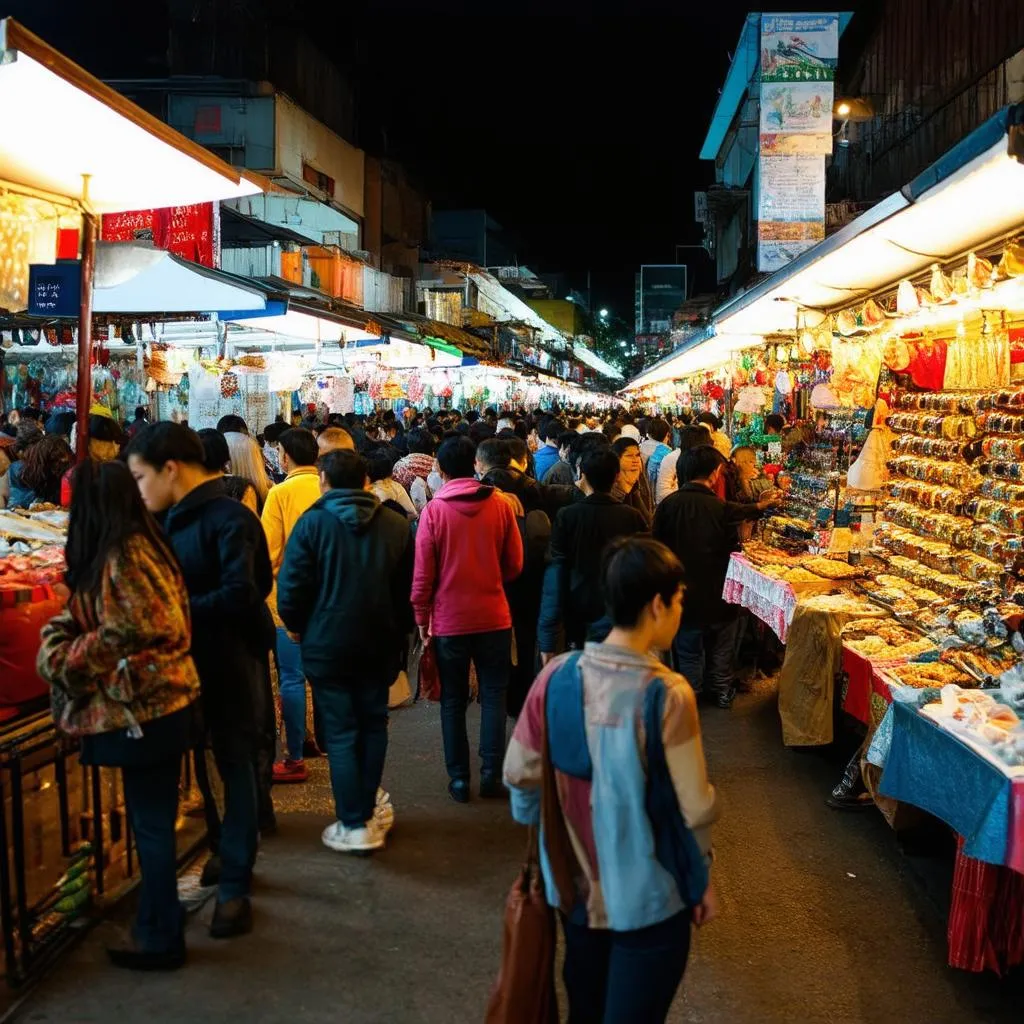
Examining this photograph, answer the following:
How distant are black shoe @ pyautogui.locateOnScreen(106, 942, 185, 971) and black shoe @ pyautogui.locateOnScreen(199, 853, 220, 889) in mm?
749

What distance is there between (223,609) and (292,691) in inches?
87.1

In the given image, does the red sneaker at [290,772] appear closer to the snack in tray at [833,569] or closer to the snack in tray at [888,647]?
the snack in tray at [888,647]

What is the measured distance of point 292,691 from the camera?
643 cm

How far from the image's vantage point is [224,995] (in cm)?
406

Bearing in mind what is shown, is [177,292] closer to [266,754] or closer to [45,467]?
[45,467]

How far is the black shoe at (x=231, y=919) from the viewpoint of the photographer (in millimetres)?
4512

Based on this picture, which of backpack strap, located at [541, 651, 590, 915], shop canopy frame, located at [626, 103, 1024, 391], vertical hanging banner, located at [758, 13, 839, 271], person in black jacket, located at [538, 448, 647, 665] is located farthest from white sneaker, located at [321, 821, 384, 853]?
vertical hanging banner, located at [758, 13, 839, 271]

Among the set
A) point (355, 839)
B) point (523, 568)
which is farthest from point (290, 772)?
point (523, 568)

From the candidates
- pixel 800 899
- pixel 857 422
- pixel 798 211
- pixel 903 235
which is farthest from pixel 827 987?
pixel 798 211

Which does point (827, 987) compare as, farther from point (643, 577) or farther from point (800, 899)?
point (643, 577)

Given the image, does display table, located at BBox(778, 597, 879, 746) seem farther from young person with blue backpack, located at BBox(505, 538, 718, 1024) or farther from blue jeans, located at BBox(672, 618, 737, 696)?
young person with blue backpack, located at BBox(505, 538, 718, 1024)

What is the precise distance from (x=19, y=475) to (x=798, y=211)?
11673 mm

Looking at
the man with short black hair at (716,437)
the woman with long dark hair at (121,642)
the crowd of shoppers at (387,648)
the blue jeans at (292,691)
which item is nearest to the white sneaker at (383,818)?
the crowd of shoppers at (387,648)

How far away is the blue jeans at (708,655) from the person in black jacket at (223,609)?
4.27 m
